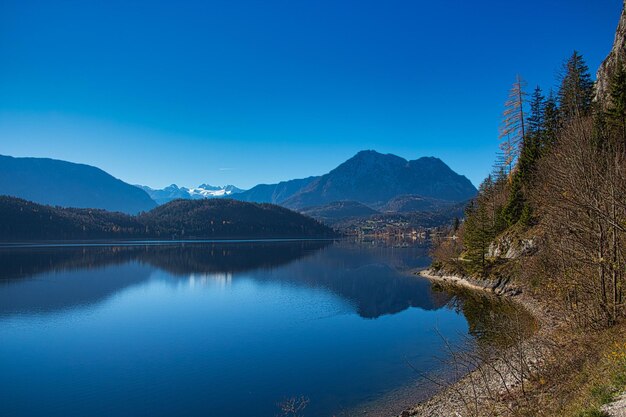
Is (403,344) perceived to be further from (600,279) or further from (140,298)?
(140,298)

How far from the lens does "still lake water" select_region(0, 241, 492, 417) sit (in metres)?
24.8

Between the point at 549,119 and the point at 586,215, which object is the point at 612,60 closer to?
the point at 549,119

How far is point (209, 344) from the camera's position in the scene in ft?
123

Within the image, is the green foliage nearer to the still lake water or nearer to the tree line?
the still lake water

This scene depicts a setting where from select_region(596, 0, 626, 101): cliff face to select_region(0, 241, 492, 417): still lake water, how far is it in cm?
3828

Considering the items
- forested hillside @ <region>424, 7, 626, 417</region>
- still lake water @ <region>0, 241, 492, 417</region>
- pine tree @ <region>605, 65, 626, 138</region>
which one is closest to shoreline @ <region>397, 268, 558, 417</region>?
forested hillside @ <region>424, 7, 626, 417</region>

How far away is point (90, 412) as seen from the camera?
22.9 meters

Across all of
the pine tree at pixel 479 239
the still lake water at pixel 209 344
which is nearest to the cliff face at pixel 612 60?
the pine tree at pixel 479 239

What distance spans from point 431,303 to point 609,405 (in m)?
49.9

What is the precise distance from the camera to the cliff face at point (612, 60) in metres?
57.7

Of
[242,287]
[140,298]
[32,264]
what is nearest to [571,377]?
[140,298]

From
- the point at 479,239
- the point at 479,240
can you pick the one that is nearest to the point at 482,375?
the point at 479,239

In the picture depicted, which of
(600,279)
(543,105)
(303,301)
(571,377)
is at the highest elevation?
(543,105)

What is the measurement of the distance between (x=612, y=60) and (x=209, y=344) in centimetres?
6784
